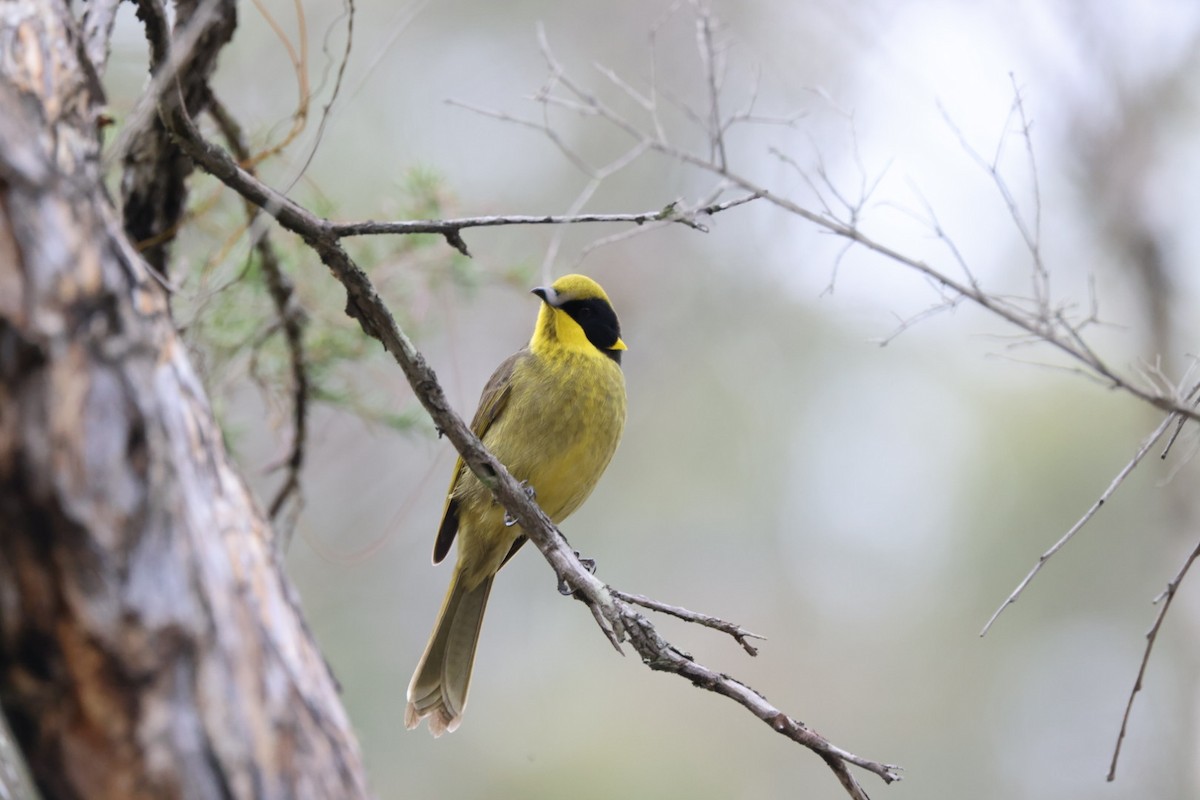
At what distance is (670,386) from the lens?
12.7 metres

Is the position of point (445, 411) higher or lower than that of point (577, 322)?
lower

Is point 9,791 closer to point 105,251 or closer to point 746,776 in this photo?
point 105,251

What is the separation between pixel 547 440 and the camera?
437 cm

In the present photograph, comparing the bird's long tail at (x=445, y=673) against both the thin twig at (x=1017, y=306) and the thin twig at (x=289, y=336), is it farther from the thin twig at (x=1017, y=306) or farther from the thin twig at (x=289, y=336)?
the thin twig at (x=1017, y=306)

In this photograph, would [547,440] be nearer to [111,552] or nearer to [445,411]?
[445,411]

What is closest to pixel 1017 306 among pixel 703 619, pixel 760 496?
pixel 703 619

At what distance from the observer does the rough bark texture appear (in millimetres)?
1403

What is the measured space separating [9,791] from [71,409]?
1.11 meters

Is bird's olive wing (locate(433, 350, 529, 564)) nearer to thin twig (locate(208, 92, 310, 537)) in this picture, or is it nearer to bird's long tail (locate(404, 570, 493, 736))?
bird's long tail (locate(404, 570, 493, 736))

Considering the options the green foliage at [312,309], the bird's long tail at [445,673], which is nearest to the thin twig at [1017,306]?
the green foliage at [312,309]

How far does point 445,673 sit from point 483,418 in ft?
3.24

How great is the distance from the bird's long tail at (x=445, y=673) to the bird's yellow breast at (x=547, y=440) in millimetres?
171

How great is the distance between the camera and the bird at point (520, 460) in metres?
4.29

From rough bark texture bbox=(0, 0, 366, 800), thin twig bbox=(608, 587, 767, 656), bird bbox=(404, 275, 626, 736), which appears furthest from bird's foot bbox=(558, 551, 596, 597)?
rough bark texture bbox=(0, 0, 366, 800)
